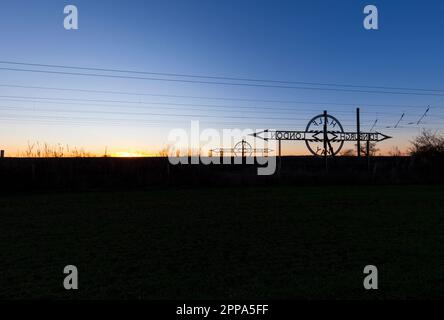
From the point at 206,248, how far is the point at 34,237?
373 cm

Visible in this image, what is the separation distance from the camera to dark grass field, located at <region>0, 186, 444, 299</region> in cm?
491

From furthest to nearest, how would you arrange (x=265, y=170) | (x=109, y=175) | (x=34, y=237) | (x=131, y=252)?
(x=265, y=170) < (x=109, y=175) < (x=34, y=237) < (x=131, y=252)

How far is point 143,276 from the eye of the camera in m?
5.44

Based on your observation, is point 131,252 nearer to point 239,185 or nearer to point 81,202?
point 81,202

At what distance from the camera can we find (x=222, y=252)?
6.88 meters

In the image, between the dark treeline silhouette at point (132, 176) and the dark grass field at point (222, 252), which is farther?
the dark treeline silhouette at point (132, 176)

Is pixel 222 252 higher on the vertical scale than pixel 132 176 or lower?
lower

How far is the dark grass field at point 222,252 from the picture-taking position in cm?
491

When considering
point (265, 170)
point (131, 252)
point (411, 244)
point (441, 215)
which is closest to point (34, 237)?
point (131, 252)

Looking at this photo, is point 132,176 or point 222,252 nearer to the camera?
point 222,252

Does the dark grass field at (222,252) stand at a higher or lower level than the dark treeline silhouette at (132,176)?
lower

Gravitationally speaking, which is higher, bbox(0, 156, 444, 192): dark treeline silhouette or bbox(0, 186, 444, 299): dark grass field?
bbox(0, 156, 444, 192): dark treeline silhouette

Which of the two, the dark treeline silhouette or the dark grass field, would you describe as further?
the dark treeline silhouette
